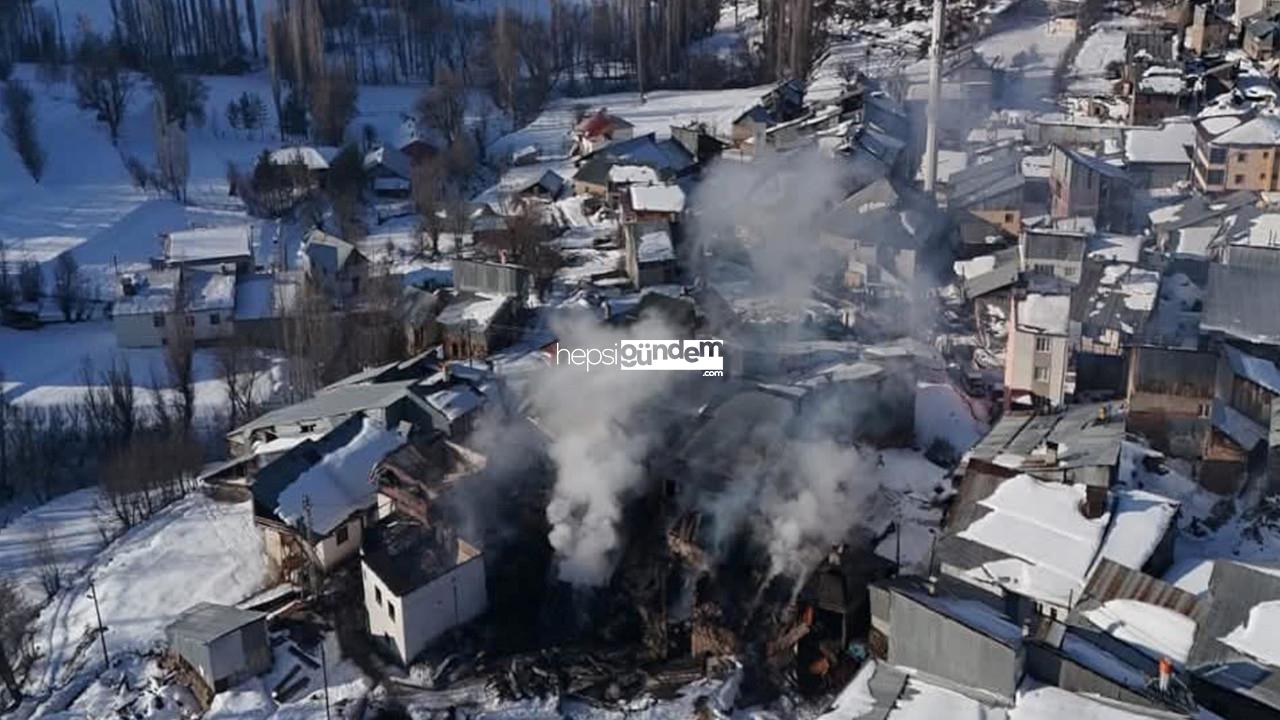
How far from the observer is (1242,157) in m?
21.0

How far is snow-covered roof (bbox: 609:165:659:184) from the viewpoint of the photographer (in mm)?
24125

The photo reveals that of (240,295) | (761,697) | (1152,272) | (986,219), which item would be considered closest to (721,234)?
(986,219)

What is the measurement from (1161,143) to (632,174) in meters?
Answer: 10.6

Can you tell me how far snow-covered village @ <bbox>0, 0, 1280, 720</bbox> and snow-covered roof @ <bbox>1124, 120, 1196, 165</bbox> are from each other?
0.10 metres

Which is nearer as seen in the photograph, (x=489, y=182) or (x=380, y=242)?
(x=380, y=242)

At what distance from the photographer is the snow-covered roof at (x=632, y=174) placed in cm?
2412

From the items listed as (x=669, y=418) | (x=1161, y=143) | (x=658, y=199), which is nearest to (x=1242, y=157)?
(x=1161, y=143)

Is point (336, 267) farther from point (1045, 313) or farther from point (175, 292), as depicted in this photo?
point (1045, 313)

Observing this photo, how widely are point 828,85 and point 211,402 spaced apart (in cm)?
2121

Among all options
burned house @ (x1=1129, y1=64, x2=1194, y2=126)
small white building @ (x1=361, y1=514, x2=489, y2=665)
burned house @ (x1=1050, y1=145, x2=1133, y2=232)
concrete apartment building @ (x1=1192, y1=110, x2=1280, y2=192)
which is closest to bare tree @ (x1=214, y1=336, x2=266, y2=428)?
small white building @ (x1=361, y1=514, x2=489, y2=665)

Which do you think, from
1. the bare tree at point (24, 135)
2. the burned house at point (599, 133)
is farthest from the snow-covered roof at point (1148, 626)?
the bare tree at point (24, 135)

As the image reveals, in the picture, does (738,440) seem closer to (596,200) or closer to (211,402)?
(211,402)

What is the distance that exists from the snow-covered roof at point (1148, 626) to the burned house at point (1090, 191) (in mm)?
12253

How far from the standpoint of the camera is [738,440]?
1179 centimetres
